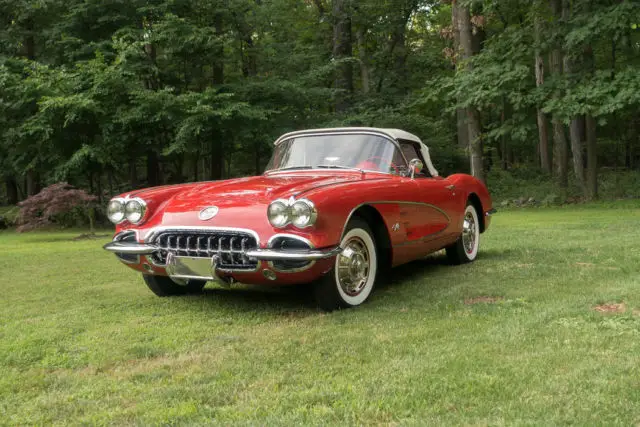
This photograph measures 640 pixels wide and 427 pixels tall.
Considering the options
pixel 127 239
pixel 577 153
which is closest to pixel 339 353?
pixel 127 239

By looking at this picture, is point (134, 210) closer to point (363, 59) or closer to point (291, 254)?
point (291, 254)

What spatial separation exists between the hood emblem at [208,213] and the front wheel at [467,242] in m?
3.24

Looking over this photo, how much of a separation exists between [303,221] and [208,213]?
80cm

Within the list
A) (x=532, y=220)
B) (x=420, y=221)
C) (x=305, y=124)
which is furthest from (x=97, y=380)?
(x=305, y=124)

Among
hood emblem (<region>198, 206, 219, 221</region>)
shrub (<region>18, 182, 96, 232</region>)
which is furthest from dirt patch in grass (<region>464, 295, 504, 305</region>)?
shrub (<region>18, 182, 96, 232</region>)

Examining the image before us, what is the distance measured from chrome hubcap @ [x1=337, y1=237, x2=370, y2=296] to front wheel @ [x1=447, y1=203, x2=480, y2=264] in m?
2.21

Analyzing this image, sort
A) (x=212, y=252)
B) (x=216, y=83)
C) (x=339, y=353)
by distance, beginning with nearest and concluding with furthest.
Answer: (x=339, y=353)
(x=212, y=252)
(x=216, y=83)

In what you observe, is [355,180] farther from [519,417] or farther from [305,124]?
[305,124]

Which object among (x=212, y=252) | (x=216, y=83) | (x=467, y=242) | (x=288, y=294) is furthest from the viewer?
(x=216, y=83)

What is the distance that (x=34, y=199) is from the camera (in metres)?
15.4

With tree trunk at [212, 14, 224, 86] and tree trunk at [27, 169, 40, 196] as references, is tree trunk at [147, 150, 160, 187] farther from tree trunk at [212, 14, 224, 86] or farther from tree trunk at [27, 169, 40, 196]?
tree trunk at [27, 169, 40, 196]

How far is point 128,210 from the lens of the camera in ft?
A: 17.0

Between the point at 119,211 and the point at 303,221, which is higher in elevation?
the point at 119,211

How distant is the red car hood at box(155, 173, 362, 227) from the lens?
14.8 feet
